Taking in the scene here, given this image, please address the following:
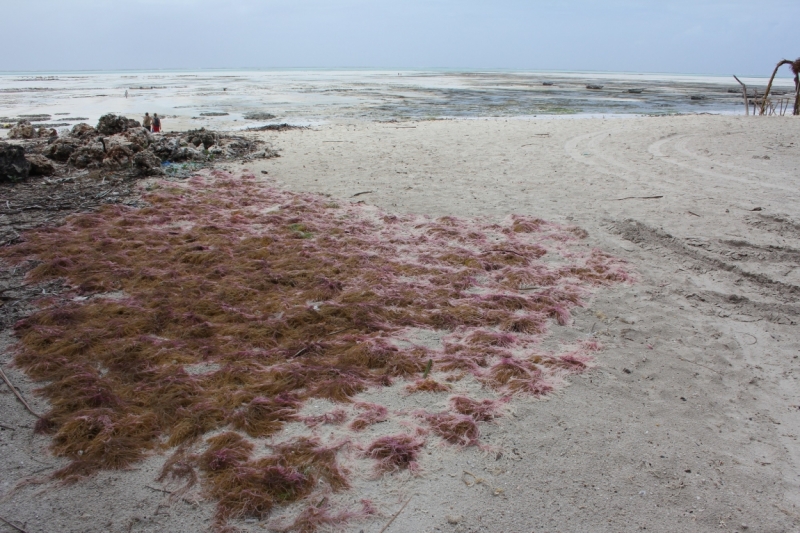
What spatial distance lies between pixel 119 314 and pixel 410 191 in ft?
17.5

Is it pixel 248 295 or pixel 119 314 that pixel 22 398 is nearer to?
pixel 119 314

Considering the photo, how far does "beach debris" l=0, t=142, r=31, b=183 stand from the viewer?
28.6 feet

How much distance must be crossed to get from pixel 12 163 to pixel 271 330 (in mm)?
7549

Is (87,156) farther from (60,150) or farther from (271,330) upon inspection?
(271,330)

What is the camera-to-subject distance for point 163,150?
10.7 meters

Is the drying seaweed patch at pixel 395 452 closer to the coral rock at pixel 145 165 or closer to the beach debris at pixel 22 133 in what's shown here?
the coral rock at pixel 145 165

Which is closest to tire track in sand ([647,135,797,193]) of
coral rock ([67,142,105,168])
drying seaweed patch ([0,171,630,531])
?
drying seaweed patch ([0,171,630,531])

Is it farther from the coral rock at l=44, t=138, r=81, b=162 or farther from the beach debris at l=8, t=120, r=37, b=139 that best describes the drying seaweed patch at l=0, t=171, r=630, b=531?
the beach debris at l=8, t=120, r=37, b=139

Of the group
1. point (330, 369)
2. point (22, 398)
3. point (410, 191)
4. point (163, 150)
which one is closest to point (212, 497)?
point (330, 369)

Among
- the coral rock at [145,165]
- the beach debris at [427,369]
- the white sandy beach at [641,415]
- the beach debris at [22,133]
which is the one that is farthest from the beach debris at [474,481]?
the beach debris at [22,133]

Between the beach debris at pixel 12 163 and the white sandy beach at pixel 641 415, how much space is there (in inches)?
216

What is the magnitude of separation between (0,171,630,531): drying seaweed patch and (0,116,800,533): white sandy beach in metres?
0.18

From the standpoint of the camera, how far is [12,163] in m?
8.81

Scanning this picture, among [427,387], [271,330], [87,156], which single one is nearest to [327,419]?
[427,387]
